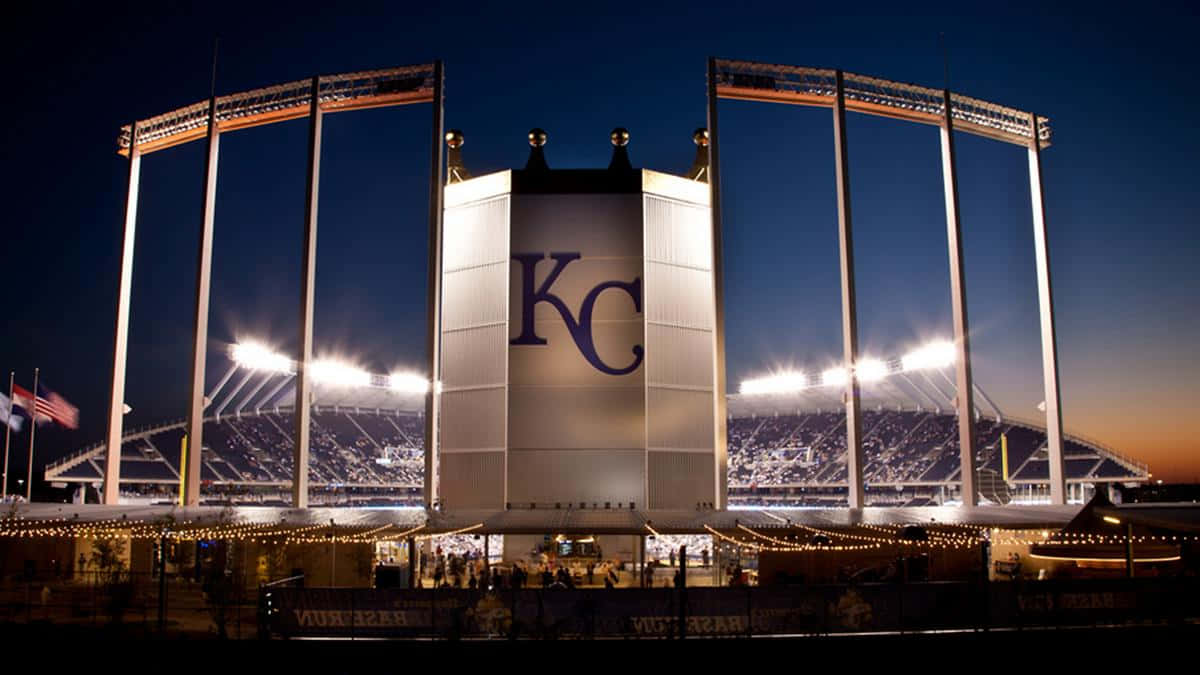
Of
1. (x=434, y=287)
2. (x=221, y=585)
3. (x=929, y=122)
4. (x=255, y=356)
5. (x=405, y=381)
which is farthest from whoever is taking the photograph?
(x=405, y=381)

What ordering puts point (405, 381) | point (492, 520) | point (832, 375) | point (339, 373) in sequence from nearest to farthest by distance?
point (492, 520), point (339, 373), point (832, 375), point (405, 381)

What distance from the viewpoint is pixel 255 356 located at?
55812 millimetres

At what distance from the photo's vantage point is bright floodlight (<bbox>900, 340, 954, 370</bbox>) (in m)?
57.1

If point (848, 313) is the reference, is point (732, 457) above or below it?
below

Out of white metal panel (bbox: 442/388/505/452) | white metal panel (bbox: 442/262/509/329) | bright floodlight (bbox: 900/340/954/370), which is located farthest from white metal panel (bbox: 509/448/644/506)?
bright floodlight (bbox: 900/340/954/370)

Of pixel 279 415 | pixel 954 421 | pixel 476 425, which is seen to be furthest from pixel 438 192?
pixel 954 421

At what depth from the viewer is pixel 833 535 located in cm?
2602

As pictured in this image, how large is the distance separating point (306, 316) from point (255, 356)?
23.3m

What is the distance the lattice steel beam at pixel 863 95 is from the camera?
1398 inches

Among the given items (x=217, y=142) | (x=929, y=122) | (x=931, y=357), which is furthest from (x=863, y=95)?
(x=931, y=357)

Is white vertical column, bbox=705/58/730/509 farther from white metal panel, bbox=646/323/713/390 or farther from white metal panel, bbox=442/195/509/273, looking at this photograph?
white metal panel, bbox=442/195/509/273

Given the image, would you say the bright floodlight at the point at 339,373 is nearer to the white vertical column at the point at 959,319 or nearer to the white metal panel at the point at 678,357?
the white metal panel at the point at 678,357

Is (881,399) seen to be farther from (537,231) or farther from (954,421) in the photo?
(537,231)

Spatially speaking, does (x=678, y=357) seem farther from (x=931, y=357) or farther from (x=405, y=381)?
(x=405, y=381)
